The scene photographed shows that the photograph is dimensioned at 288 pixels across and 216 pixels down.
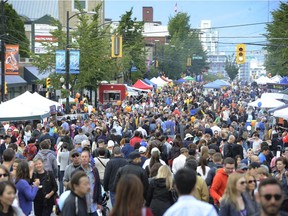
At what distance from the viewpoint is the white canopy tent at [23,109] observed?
25.3 metres

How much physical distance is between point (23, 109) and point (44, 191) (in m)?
13.9

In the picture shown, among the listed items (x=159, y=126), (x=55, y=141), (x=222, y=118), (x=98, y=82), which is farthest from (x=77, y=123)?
(x=98, y=82)

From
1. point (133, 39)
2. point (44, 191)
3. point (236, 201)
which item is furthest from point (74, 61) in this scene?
point (133, 39)

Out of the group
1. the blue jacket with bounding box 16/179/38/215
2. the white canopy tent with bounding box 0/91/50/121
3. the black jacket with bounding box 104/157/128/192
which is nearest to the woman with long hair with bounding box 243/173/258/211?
the blue jacket with bounding box 16/179/38/215

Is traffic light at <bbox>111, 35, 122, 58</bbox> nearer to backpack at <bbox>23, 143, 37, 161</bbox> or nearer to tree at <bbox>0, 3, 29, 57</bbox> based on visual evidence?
backpack at <bbox>23, 143, 37, 161</bbox>

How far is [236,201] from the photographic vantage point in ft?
29.4

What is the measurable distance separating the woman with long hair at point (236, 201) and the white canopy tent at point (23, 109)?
17.0 m

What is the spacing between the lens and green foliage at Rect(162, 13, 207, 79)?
119 meters

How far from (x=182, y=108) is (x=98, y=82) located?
7995 millimetres

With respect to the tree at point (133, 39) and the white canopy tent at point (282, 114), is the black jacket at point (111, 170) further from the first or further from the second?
the tree at point (133, 39)

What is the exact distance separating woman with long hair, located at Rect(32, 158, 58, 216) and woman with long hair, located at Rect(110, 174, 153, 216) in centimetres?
540

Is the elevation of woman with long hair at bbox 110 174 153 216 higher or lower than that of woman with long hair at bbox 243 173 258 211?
higher

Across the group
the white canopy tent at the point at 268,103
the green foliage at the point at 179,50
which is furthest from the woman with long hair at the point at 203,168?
the green foliage at the point at 179,50

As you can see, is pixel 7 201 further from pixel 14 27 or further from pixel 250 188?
pixel 14 27
